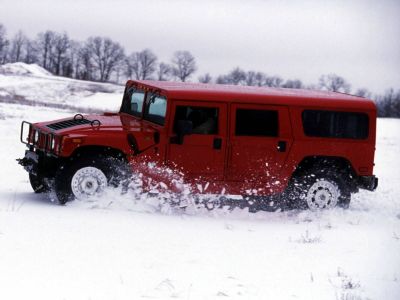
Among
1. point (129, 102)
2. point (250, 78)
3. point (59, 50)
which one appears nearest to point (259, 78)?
point (250, 78)

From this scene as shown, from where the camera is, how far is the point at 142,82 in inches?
459

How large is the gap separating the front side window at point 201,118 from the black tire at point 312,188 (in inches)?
59.0

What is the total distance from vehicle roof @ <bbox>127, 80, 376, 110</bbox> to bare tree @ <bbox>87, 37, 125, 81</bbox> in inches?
3759

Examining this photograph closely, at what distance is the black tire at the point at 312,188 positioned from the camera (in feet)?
36.1

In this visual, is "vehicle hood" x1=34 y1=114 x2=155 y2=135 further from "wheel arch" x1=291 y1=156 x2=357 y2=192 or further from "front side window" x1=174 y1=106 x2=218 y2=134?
"wheel arch" x1=291 y1=156 x2=357 y2=192

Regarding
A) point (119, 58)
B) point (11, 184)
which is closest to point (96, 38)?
point (119, 58)

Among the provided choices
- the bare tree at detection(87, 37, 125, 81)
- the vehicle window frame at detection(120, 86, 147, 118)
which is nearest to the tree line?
the bare tree at detection(87, 37, 125, 81)

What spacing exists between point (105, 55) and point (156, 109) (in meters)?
97.4

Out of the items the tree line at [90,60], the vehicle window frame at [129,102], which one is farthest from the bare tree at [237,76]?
the vehicle window frame at [129,102]

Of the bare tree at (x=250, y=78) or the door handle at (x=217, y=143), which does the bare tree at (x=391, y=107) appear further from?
the door handle at (x=217, y=143)

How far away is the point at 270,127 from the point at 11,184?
4.56 metres

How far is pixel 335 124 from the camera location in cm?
1105

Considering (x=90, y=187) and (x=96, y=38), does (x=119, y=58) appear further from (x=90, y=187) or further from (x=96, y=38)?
(x=90, y=187)

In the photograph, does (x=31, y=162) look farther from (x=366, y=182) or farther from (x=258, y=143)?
(x=366, y=182)
